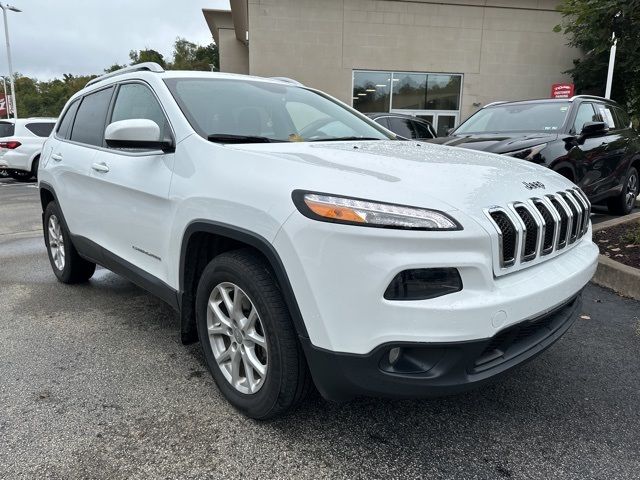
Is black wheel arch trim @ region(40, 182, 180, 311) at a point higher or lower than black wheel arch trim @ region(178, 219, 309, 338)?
lower

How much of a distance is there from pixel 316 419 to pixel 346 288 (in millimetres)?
923

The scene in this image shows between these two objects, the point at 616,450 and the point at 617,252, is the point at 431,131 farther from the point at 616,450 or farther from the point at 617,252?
the point at 616,450

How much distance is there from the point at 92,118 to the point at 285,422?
9.48 ft

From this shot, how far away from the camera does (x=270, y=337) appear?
215 centimetres

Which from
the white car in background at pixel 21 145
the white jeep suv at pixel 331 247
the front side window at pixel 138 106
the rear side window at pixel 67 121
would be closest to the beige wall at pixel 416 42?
the white car in background at pixel 21 145

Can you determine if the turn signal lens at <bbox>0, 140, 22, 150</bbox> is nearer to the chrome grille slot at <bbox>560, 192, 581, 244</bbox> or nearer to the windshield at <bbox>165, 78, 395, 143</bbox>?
the windshield at <bbox>165, 78, 395, 143</bbox>

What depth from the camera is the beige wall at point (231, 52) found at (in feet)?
92.8


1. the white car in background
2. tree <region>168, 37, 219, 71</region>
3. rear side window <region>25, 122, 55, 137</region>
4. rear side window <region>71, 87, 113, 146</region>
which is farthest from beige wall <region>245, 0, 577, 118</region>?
tree <region>168, 37, 219, 71</region>

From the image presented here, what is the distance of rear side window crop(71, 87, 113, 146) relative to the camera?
3.79 meters

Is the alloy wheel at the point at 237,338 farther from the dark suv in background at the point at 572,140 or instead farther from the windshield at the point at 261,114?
Result: the dark suv in background at the point at 572,140

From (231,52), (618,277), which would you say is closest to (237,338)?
(618,277)

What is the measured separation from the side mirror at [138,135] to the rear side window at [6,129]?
13225mm

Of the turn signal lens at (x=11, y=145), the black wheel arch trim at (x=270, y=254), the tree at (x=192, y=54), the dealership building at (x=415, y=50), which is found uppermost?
the tree at (x=192, y=54)

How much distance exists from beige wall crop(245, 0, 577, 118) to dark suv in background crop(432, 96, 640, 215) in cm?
1187
